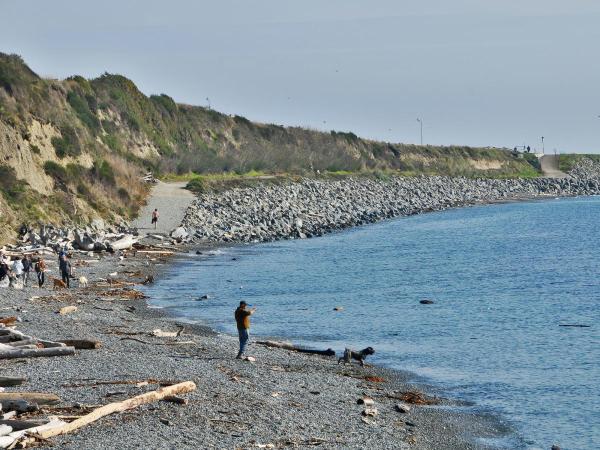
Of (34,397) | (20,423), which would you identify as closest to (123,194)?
(34,397)

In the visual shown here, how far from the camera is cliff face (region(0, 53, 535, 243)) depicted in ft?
182

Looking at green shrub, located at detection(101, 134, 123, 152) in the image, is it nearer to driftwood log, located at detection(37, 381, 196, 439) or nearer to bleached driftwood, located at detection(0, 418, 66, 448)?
driftwood log, located at detection(37, 381, 196, 439)

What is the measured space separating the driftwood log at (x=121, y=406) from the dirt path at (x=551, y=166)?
145750 millimetres

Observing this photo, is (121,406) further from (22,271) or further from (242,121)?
(242,121)

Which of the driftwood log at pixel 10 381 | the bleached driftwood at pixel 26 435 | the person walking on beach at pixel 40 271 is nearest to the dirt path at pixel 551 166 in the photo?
the person walking on beach at pixel 40 271

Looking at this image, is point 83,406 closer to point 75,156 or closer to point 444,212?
point 75,156

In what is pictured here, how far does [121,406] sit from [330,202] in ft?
236

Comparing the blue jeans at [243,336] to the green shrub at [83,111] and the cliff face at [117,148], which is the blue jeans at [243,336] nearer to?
the cliff face at [117,148]

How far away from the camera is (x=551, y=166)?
559ft

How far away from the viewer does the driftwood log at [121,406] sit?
613 inches

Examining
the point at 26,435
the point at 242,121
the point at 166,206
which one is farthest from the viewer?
the point at 242,121

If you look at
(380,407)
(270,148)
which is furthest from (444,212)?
(380,407)

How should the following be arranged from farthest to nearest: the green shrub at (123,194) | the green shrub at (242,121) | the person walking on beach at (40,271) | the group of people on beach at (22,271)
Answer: the green shrub at (242,121) < the green shrub at (123,194) < the person walking on beach at (40,271) < the group of people on beach at (22,271)

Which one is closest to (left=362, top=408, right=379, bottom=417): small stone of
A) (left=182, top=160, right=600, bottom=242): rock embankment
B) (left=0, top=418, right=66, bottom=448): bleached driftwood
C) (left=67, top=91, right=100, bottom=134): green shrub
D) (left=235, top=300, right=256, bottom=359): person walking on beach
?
(left=235, top=300, right=256, bottom=359): person walking on beach
